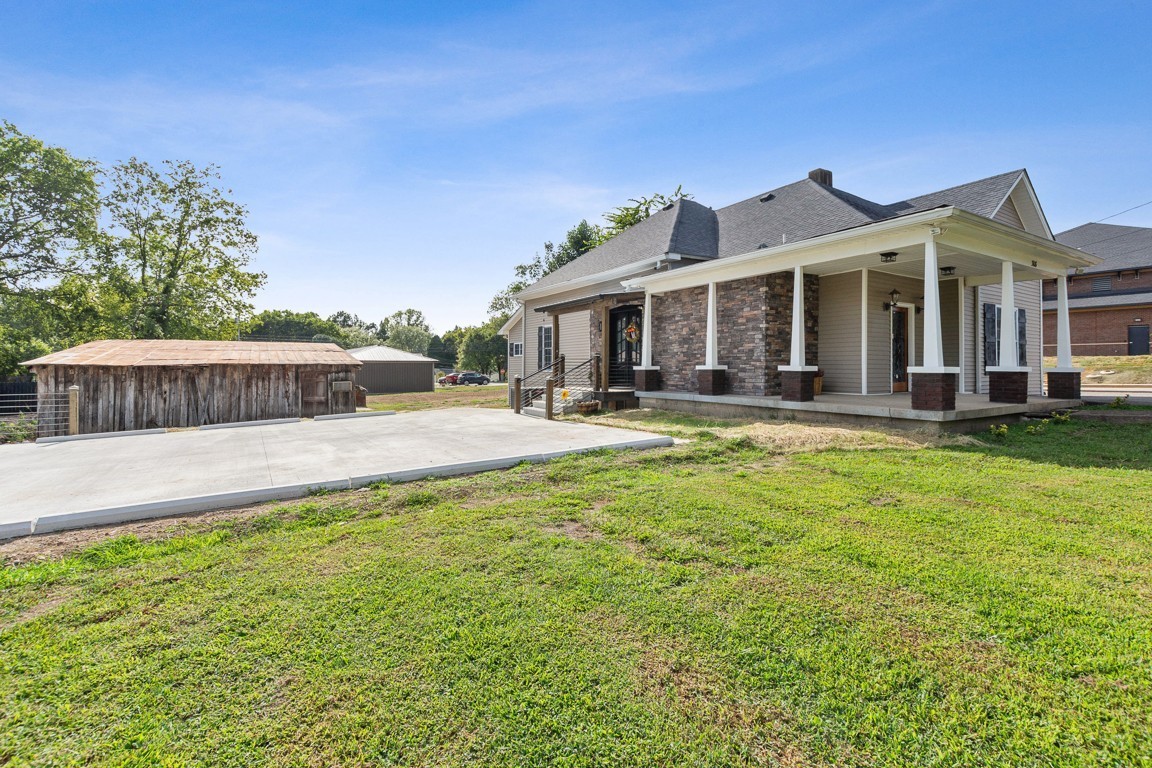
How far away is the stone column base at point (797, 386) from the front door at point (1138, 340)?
27651 millimetres

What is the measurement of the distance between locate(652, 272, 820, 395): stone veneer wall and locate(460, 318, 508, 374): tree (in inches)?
1561

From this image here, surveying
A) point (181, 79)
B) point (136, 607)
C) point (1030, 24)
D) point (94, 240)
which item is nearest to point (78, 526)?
point (136, 607)

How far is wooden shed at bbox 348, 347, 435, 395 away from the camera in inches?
1200

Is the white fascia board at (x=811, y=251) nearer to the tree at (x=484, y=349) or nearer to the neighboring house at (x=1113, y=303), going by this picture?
the neighboring house at (x=1113, y=303)

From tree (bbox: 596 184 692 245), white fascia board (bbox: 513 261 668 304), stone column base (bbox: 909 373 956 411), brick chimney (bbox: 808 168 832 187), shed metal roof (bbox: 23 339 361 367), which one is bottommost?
stone column base (bbox: 909 373 956 411)

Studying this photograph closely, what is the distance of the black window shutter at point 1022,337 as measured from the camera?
525 inches

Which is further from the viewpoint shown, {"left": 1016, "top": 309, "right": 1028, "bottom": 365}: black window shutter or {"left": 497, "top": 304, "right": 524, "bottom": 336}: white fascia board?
{"left": 497, "top": 304, "right": 524, "bottom": 336}: white fascia board

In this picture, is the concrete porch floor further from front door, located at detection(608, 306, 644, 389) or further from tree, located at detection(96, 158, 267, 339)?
tree, located at detection(96, 158, 267, 339)

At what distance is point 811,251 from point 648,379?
4.76 metres

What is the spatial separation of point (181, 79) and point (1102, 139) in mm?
23462

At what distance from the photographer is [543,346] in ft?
57.2

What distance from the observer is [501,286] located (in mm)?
55375

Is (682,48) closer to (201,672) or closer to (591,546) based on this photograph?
(591,546)

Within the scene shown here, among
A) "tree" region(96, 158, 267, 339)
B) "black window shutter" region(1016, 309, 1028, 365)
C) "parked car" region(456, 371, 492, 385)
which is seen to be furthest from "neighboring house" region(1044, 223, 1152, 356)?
"tree" region(96, 158, 267, 339)
